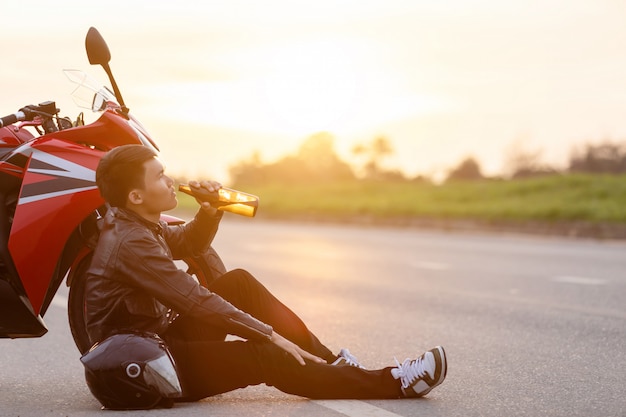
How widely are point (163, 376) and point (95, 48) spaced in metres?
1.85

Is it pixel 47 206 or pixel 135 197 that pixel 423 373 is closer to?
pixel 135 197

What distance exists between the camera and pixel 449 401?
5.17m

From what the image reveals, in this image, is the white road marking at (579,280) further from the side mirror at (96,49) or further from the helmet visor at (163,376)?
the helmet visor at (163,376)

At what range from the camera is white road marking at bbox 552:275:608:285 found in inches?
468

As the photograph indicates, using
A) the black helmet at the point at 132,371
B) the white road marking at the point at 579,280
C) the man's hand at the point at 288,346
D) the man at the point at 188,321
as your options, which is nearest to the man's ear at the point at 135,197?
the man at the point at 188,321

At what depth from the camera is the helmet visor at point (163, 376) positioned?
15.3ft

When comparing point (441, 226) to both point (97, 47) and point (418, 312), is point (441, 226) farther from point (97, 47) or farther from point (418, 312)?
point (97, 47)

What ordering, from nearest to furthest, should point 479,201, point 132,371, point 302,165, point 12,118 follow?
point 132,371, point 12,118, point 479,201, point 302,165

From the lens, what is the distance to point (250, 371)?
4949mm

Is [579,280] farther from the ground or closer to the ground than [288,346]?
closer to the ground

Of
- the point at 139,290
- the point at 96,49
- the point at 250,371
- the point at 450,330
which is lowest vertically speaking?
the point at 450,330

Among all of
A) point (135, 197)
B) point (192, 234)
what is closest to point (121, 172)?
point (135, 197)

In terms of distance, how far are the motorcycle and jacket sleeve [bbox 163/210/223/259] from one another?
38 centimetres

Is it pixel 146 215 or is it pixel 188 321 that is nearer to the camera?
pixel 146 215
